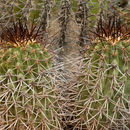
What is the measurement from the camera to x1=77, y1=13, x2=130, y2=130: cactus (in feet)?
5.42

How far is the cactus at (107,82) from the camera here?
165cm

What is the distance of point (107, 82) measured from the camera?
1687mm

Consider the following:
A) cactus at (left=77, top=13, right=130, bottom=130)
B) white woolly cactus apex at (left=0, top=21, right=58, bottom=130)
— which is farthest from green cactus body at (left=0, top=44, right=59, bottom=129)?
cactus at (left=77, top=13, right=130, bottom=130)

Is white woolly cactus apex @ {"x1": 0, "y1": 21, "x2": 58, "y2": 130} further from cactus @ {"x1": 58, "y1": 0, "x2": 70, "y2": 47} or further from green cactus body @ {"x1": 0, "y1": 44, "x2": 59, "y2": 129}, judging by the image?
cactus @ {"x1": 58, "y1": 0, "x2": 70, "y2": 47}

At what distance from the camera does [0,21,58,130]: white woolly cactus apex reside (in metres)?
1.56

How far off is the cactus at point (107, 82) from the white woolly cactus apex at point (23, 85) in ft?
0.77

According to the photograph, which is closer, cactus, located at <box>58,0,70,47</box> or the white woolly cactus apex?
the white woolly cactus apex

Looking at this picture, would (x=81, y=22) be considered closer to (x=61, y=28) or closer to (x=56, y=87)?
(x=61, y=28)

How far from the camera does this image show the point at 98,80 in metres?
1.65

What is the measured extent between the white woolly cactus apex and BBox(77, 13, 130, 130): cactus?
0.77ft

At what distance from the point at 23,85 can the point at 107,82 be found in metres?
0.52

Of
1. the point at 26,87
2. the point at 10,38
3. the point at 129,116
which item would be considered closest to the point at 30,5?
the point at 10,38

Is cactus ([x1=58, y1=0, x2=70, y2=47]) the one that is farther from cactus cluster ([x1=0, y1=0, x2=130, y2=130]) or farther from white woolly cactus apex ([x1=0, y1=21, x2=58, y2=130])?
white woolly cactus apex ([x1=0, y1=21, x2=58, y2=130])

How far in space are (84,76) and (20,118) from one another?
1.65ft
